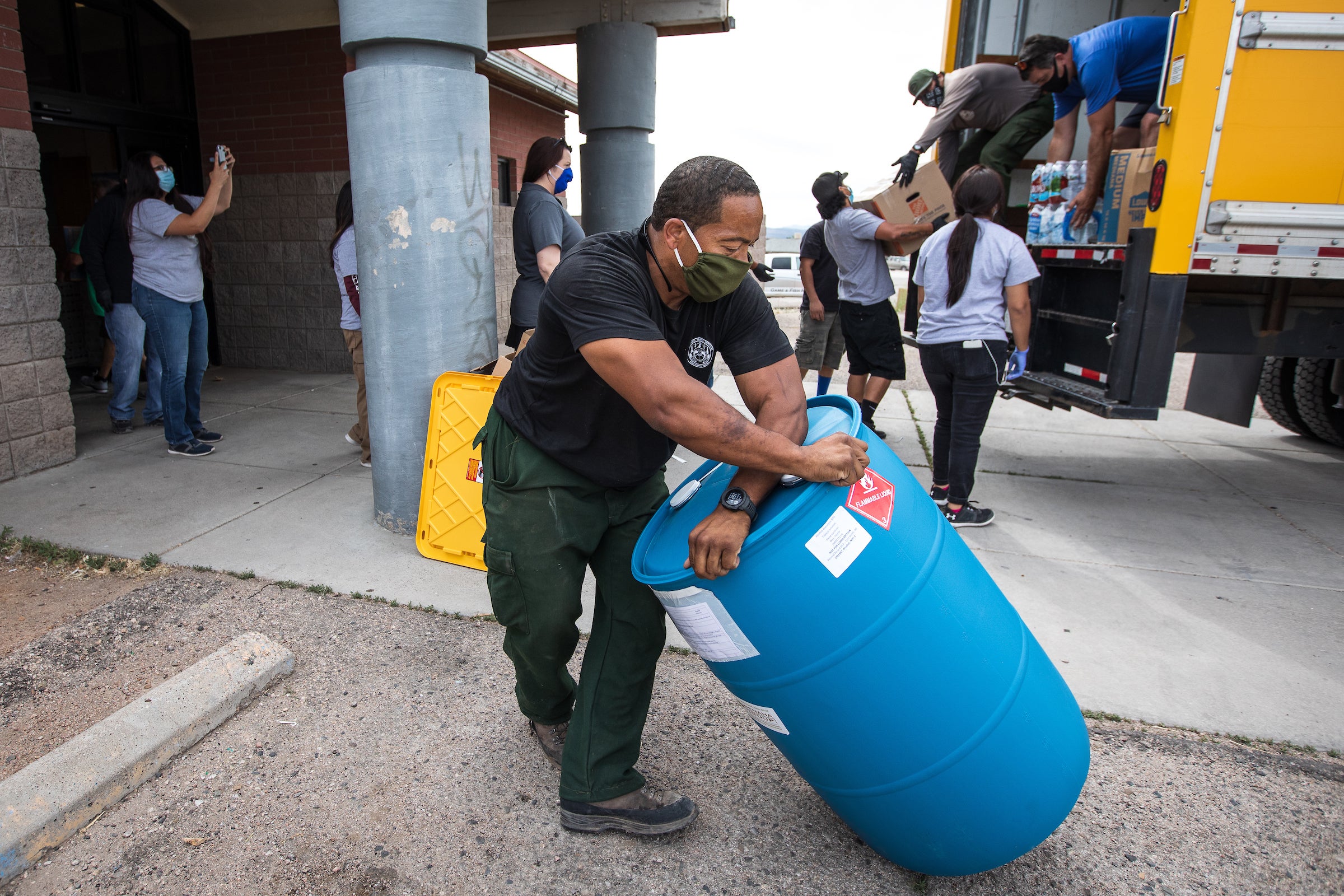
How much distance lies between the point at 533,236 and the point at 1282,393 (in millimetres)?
5724

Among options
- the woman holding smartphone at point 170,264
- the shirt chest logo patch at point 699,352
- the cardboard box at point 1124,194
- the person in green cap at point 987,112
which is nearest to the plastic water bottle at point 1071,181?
the cardboard box at point 1124,194

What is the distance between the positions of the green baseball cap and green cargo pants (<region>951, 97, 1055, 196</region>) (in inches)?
20.6

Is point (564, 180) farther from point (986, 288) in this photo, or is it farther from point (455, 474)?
point (986, 288)

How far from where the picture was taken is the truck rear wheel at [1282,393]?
619 centimetres

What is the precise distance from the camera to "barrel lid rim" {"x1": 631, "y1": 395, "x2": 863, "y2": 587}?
1570mm

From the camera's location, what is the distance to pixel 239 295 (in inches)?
312

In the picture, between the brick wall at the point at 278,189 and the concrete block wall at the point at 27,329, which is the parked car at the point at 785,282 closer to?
the brick wall at the point at 278,189

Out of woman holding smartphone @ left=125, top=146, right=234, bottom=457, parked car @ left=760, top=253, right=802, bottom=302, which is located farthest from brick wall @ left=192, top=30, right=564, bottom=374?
parked car @ left=760, top=253, right=802, bottom=302

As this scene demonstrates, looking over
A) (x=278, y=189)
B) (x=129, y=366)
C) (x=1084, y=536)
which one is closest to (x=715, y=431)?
(x=1084, y=536)

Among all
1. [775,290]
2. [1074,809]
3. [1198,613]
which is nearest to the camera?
[1074,809]

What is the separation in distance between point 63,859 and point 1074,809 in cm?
258

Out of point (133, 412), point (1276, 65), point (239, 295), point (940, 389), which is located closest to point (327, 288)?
point (239, 295)

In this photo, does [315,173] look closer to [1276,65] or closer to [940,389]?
[940,389]

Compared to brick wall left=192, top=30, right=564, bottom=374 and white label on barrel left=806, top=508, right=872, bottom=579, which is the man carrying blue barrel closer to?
white label on barrel left=806, top=508, right=872, bottom=579
